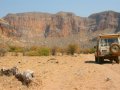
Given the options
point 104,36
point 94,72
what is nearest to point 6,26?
point 104,36

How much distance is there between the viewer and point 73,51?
51.8 m

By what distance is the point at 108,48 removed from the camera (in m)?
25.7

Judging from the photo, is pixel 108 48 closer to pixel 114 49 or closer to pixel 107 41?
pixel 114 49

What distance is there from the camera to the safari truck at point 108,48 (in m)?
25.2

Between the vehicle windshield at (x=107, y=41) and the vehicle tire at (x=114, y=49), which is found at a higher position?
the vehicle windshield at (x=107, y=41)

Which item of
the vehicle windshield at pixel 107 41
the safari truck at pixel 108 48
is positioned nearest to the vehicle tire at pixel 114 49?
the safari truck at pixel 108 48

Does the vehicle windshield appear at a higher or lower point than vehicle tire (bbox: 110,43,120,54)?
higher

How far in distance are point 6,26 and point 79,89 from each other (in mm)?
82469

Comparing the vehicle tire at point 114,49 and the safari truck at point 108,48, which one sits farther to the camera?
the safari truck at point 108,48

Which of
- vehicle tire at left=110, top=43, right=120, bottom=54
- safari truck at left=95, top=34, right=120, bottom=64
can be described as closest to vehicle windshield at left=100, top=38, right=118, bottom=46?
safari truck at left=95, top=34, right=120, bottom=64

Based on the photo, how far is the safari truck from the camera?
82.6 ft

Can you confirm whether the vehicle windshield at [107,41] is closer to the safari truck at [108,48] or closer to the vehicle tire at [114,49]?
the safari truck at [108,48]

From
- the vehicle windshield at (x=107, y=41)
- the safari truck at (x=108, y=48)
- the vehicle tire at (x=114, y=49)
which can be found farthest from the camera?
the vehicle windshield at (x=107, y=41)

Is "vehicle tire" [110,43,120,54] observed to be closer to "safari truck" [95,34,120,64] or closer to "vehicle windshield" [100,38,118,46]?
"safari truck" [95,34,120,64]
